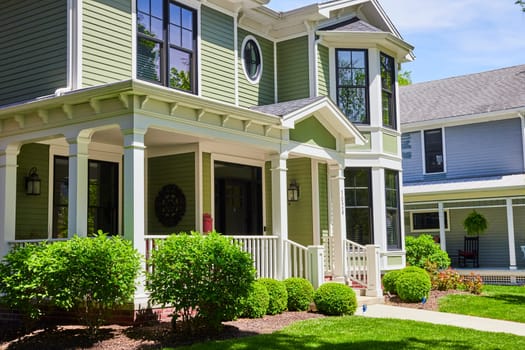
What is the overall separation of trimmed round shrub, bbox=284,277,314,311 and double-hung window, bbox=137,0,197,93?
14.5 ft

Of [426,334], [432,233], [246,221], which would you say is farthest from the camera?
[432,233]

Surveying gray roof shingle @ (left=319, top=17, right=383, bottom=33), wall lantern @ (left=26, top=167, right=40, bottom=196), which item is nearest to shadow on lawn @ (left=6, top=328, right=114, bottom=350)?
wall lantern @ (left=26, top=167, right=40, bottom=196)

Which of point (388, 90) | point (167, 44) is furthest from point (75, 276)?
point (388, 90)

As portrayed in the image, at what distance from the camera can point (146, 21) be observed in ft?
38.3

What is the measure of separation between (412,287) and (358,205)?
2705 mm

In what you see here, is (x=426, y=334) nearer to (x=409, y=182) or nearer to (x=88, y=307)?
(x=88, y=307)

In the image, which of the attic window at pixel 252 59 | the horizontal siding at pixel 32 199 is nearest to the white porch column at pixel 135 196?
the horizontal siding at pixel 32 199

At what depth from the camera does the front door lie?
536 inches

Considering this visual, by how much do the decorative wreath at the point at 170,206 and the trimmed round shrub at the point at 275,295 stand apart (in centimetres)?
299

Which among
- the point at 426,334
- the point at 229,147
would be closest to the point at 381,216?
the point at 229,147

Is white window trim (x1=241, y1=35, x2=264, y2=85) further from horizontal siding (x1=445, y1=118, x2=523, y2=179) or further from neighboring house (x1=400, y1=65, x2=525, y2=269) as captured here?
horizontal siding (x1=445, y1=118, x2=523, y2=179)

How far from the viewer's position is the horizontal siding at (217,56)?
Result: 42.2ft

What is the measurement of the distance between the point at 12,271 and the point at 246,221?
6711 millimetres

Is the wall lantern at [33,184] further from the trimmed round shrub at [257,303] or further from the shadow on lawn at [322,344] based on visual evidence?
the shadow on lawn at [322,344]
